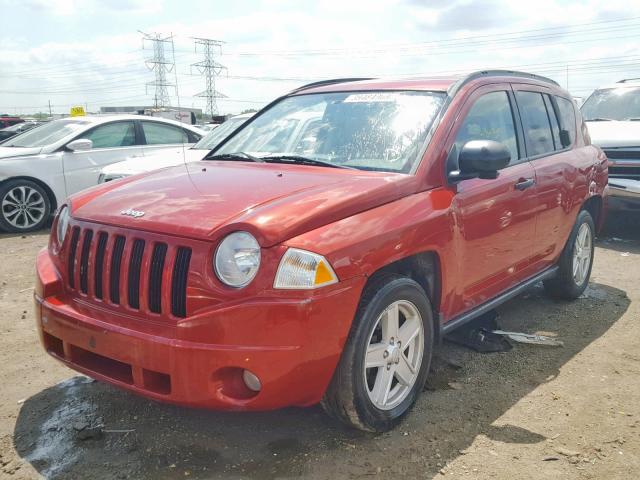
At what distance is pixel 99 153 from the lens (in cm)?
901

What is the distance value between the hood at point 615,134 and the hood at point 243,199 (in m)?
5.68

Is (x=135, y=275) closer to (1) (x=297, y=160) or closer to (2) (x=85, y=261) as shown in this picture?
(2) (x=85, y=261)

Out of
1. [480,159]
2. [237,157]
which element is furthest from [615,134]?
[237,157]

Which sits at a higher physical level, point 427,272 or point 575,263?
point 427,272

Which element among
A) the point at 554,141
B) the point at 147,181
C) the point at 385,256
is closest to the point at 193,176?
the point at 147,181

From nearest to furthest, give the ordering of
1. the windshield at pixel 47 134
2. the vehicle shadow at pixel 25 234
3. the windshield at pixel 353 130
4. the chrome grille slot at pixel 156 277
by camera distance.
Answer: the chrome grille slot at pixel 156 277, the windshield at pixel 353 130, the vehicle shadow at pixel 25 234, the windshield at pixel 47 134

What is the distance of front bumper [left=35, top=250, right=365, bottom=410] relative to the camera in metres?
2.51

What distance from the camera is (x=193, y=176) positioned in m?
3.45

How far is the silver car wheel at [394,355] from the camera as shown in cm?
301

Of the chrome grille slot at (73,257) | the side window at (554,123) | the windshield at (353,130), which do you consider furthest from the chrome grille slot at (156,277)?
the side window at (554,123)

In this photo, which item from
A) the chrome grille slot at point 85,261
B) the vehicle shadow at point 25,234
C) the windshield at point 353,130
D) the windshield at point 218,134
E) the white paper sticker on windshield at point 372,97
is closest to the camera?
the chrome grille slot at point 85,261

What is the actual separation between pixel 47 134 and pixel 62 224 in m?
6.69

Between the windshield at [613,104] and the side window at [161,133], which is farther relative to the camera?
the side window at [161,133]

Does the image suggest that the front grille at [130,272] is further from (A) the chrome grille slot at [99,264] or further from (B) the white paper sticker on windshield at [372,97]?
(B) the white paper sticker on windshield at [372,97]
